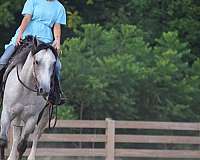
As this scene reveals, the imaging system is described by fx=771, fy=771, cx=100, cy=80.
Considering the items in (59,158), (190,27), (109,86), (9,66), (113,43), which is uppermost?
(190,27)

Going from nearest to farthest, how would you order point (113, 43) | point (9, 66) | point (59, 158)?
1. point (9, 66)
2. point (59, 158)
3. point (113, 43)

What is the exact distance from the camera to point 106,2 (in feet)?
68.8

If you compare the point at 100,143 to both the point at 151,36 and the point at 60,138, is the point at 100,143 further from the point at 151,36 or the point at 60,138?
the point at 151,36

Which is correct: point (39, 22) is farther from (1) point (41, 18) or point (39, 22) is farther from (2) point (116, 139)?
(2) point (116, 139)

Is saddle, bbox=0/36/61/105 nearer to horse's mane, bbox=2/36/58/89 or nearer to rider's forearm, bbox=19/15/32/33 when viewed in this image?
horse's mane, bbox=2/36/58/89

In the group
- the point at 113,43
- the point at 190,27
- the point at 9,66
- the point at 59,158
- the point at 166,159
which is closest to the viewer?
the point at 9,66

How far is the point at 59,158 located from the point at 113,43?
3653 mm

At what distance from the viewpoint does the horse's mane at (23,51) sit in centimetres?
910

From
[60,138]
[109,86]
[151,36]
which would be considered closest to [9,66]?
[60,138]

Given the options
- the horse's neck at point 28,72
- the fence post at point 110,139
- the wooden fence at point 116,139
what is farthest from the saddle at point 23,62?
the fence post at point 110,139

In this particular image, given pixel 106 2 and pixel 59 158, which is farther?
pixel 106 2

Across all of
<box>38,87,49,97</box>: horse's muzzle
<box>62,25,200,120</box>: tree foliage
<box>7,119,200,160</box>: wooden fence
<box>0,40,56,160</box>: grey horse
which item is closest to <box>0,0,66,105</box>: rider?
<box>0,40,56,160</box>: grey horse

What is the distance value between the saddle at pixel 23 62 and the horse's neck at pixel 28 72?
0.13 metres

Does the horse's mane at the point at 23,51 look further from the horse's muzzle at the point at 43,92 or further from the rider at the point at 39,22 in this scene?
the horse's muzzle at the point at 43,92
